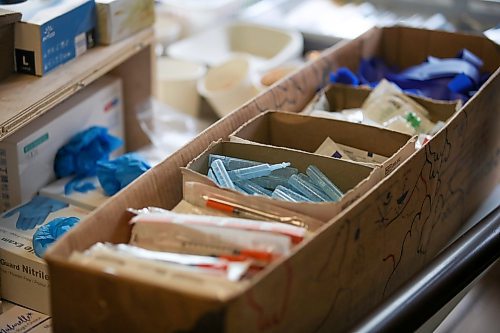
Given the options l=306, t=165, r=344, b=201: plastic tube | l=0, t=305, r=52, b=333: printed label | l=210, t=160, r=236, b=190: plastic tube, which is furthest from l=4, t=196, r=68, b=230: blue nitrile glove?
l=306, t=165, r=344, b=201: plastic tube

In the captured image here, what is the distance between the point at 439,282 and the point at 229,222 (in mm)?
318

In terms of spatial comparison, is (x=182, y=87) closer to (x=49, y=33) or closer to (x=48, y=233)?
(x=49, y=33)

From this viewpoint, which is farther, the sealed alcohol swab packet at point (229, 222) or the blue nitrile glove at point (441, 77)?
the blue nitrile glove at point (441, 77)

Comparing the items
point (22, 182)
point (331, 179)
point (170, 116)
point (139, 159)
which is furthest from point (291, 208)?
point (170, 116)

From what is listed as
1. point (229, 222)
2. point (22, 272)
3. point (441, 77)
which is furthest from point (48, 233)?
point (441, 77)

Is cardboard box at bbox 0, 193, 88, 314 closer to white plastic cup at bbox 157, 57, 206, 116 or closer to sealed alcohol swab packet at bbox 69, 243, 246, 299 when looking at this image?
sealed alcohol swab packet at bbox 69, 243, 246, 299

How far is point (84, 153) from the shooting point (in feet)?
5.22

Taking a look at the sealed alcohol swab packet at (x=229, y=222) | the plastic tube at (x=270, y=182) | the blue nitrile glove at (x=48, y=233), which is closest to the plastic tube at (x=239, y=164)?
the plastic tube at (x=270, y=182)

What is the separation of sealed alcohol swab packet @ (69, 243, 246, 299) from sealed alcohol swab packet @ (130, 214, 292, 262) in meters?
0.05

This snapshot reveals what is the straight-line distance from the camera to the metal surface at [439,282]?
39.7 inches

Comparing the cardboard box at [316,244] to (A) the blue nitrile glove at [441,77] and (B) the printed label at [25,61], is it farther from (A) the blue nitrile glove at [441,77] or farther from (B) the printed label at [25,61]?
(B) the printed label at [25,61]

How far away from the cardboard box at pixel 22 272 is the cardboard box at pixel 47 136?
0.12 m

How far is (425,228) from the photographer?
4.35 ft

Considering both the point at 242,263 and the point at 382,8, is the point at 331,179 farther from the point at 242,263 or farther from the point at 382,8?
the point at 382,8
